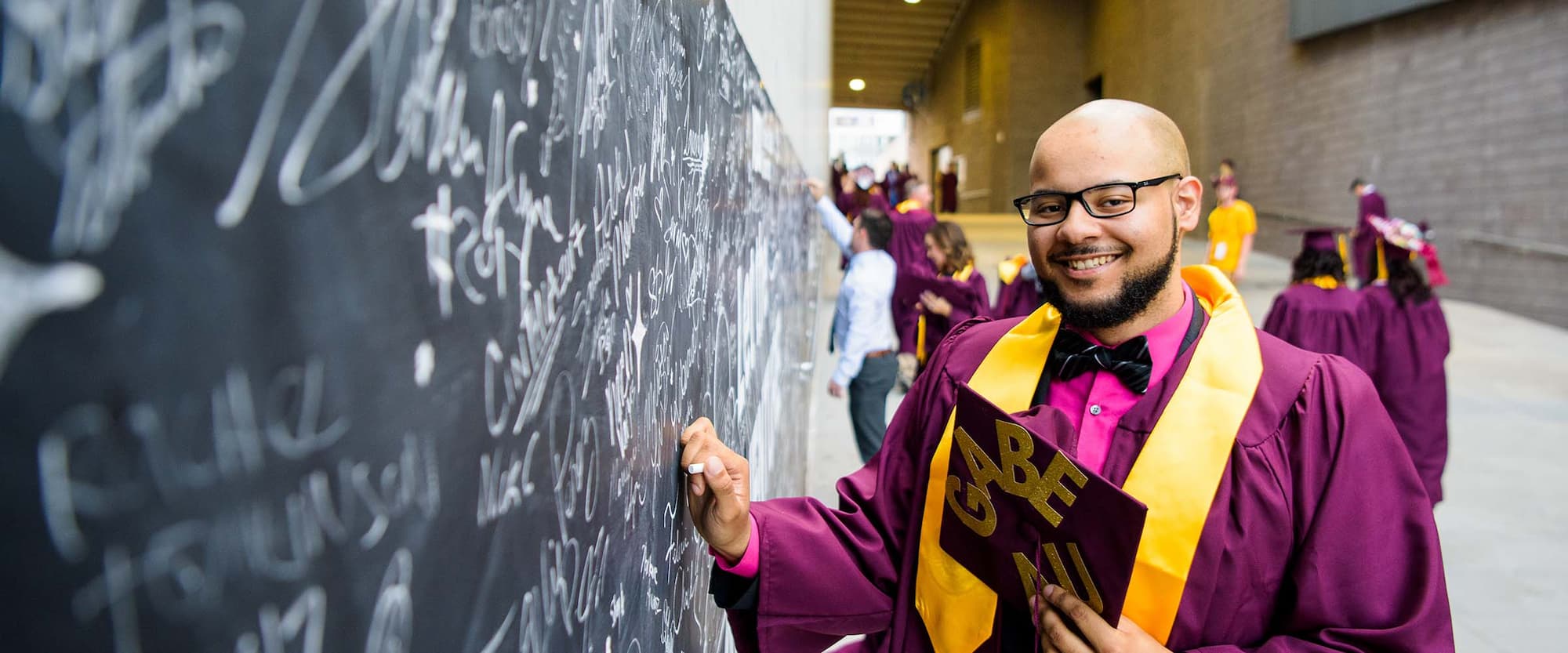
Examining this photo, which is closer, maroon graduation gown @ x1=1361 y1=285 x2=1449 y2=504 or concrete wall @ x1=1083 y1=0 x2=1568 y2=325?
maroon graduation gown @ x1=1361 y1=285 x2=1449 y2=504

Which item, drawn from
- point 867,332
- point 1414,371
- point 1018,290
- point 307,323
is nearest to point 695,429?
point 307,323

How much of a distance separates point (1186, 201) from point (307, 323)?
1.58 m

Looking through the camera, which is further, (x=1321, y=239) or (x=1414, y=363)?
(x=1321, y=239)

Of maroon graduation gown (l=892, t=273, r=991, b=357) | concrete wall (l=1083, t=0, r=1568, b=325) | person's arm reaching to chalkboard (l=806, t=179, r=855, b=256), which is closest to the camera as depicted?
maroon graduation gown (l=892, t=273, r=991, b=357)

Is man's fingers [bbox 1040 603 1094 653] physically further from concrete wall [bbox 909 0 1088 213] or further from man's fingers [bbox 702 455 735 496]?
concrete wall [bbox 909 0 1088 213]

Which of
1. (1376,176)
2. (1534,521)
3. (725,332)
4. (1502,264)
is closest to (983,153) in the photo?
(1376,176)

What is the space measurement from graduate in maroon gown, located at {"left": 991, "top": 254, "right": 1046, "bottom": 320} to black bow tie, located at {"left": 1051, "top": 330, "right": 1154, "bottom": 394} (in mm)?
3591

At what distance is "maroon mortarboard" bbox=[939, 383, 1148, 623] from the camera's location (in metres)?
1.36

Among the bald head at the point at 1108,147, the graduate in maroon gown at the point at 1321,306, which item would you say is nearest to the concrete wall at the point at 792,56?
the bald head at the point at 1108,147

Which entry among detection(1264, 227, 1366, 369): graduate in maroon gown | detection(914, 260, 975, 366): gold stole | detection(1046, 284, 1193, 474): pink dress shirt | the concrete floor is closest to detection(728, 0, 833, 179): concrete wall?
detection(1046, 284, 1193, 474): pink dress shirt

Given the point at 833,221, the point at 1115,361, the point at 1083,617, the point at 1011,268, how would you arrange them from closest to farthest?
1. the point at 1083,617
2. the point at 1115,361
3. the point at 1011,268
4. the point at 833,221

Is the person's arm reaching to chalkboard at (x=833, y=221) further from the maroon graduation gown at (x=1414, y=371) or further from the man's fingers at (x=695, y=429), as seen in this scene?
the man's fingers at (x=695, y=429)

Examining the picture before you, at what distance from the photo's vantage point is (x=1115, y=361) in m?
1.70

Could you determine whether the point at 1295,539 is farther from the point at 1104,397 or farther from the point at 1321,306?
the point at 1321,306
